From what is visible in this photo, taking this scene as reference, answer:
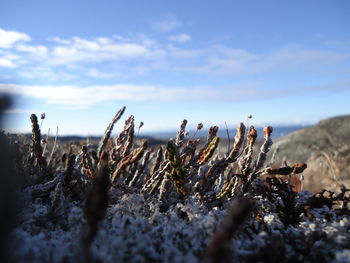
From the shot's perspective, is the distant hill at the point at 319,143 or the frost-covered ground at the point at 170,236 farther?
the distant hill at the point at 319,143

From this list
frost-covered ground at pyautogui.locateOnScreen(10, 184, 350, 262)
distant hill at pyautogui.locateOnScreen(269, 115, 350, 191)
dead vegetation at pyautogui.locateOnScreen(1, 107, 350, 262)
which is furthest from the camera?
distant hill at pyautogui.locateOnScreen(269, 115, 350, 191)

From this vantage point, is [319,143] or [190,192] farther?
[319,143]

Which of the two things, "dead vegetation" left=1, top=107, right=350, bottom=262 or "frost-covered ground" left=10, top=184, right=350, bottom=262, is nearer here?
"frost-covered ground" left=10, top=184, right=350, bottom=262

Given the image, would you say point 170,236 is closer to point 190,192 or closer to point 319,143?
point 190,192

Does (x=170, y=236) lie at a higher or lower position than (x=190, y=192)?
lower

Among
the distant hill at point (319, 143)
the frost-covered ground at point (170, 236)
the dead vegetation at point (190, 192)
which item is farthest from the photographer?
the distant hill at point (319, 143)

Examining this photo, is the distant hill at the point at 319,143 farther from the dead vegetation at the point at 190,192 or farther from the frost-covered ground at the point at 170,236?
the frost-covered ground at the point at 170,236

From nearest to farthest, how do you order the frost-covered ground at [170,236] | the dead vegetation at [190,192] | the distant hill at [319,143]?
1. the frost-covered ground at [170,236]
2. the dead vegetation at [190,192]
3. the distant hill at [319,143]

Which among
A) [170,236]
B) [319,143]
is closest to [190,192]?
[170,236]

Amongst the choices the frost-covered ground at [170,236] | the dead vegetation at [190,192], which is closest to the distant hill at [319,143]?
the dead vegetation at [190,192]

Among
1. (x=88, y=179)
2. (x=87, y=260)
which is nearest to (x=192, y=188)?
(x=88, y=179)

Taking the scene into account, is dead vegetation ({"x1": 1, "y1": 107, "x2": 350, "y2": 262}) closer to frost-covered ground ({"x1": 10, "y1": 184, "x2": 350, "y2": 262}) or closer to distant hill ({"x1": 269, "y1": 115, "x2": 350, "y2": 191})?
frost-covered ground ({"x1": 10, "y1": 184, "x2": 350, "y2": 262})

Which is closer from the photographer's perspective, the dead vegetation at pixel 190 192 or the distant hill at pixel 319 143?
the dead vegetation at pixel 190 192

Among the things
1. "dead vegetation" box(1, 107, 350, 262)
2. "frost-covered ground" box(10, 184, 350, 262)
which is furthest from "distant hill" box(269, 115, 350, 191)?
"frost-covered ground" box(10, 184, 350, 262)
